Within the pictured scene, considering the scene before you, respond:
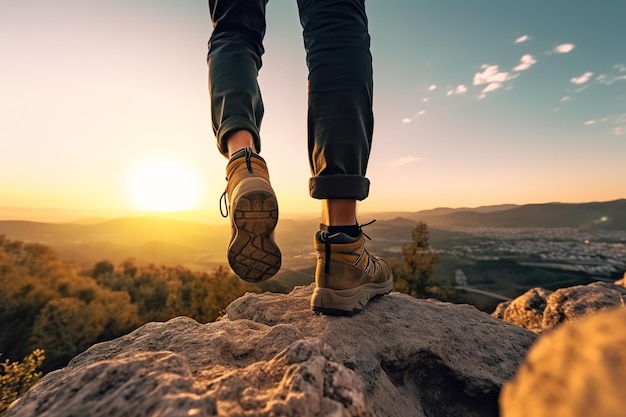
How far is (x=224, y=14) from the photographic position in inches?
85.5

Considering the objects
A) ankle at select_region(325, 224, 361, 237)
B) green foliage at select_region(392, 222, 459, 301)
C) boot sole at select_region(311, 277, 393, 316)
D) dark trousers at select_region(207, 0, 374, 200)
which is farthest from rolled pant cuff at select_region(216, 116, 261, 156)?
green foliage at select_region(392, 222, 459, 301)

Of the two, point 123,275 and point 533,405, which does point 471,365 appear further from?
point 123,275

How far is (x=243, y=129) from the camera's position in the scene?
202 cm

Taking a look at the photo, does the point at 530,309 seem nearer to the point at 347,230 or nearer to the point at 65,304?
the point at 347,230

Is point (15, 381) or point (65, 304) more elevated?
point (15, 381)

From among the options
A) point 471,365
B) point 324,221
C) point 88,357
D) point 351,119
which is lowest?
point 471,365

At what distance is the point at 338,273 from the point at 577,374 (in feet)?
5.23

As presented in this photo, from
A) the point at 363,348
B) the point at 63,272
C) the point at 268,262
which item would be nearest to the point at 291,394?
the point at 363,348

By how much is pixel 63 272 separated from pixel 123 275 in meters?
5.59

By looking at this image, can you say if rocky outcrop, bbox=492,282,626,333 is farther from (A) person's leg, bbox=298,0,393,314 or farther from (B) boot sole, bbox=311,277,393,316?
(A) person's leg, bbox=298,0,393,314

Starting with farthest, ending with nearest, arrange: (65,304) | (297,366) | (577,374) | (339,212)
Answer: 1. (65,304)
2. (339,212)
3. (297,366)
4. (577,374)

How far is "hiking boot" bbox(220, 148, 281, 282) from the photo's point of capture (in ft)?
5.82

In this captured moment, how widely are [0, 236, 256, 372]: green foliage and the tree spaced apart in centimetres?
1080

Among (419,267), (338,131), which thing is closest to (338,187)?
(338,131)
